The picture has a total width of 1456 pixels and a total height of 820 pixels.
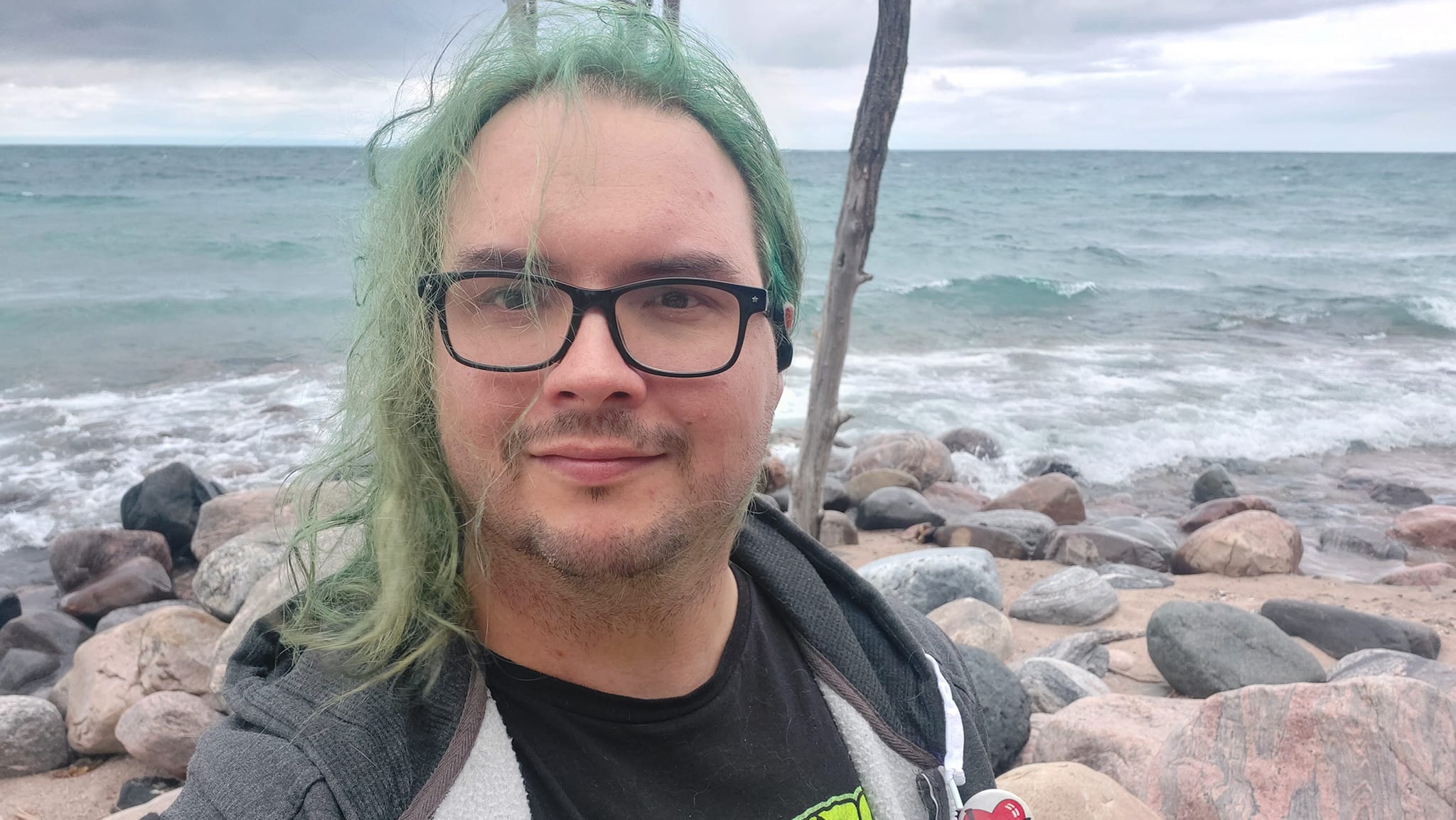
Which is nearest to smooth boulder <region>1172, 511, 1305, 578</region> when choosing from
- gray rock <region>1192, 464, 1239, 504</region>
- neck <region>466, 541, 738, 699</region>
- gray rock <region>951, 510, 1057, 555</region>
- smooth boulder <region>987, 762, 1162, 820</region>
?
gray rock <region>951, 510, 1057, 555</region>

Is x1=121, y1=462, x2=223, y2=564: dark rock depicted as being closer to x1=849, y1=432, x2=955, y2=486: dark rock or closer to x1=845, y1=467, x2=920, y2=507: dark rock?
x1=845, y1=467, x2=920, y2=507: dark rock

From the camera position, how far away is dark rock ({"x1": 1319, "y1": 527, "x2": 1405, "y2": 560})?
7867 mm

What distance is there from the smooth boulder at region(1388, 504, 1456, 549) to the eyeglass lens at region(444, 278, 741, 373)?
8.99 metres

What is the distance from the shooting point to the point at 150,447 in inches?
387

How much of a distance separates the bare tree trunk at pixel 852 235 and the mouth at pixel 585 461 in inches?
174

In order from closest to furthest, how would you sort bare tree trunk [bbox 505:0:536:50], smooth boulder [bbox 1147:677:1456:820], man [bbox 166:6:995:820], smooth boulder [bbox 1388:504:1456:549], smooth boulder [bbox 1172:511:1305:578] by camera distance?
1. man [bbox 166:6:995:820]
2. bare tree trunk [bbox 505:0:536:50]
3. smooth boulder [bbox 1147:677:1456:820]
4. smooth boulder [bbox 1172:511:1305:578]
5. smooth boulder [bbox 1388:504:1456:549]

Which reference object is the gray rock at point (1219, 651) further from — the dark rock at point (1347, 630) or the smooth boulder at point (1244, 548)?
the smooth boulder at point (1244, 548)

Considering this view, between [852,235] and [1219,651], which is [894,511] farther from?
[1219,651]

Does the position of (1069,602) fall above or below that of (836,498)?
above

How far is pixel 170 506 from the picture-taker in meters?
7.45

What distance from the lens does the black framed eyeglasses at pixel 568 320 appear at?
1356mm

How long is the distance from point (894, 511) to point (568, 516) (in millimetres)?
7498

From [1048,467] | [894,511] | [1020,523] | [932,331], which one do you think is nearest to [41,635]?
[894,511]

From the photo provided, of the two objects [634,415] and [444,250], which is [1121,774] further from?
[444,250]
